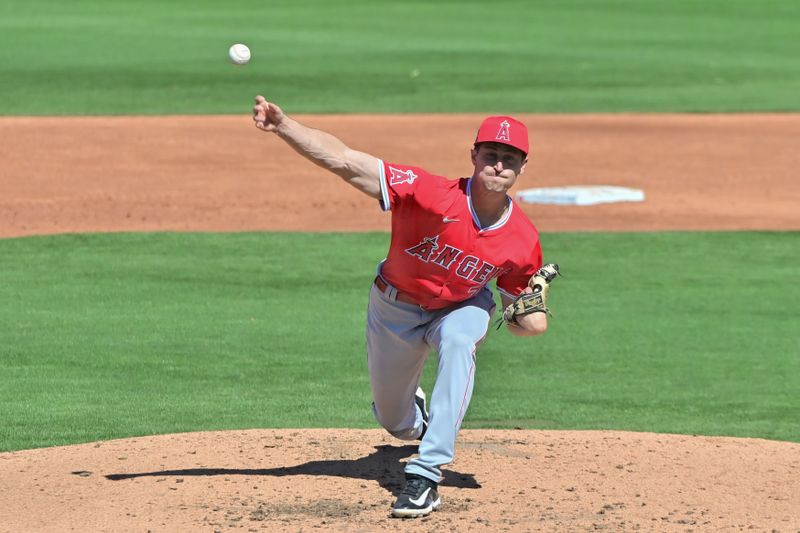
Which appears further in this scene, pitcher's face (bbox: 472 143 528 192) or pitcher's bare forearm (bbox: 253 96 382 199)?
pitcher's face (bbox: 472 143 528 192)

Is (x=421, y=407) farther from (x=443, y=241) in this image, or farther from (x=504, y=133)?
(x=504, y=133)

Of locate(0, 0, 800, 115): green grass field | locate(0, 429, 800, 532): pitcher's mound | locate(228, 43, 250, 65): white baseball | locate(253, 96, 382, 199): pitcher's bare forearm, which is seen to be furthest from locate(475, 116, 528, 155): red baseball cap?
locate(0, 0, 800, 115): green grass field

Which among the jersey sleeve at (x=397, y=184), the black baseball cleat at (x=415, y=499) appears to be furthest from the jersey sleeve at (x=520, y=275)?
the black baseball cleat at (x=415, y=499)

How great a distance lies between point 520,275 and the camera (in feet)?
21.9

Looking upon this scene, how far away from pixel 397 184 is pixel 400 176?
0.04m

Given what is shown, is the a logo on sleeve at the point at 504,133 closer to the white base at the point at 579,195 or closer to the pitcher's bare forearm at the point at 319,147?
the pitcher's bare forearm at the point at 319,147

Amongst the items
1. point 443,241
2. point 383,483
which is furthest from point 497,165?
point 383,483

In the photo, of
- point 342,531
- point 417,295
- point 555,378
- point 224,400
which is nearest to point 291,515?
point 342,531

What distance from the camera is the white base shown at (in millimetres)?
16625

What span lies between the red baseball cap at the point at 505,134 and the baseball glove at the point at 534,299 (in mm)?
597

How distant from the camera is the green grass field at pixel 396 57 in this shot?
24.7 meters

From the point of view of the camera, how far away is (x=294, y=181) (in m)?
18.0

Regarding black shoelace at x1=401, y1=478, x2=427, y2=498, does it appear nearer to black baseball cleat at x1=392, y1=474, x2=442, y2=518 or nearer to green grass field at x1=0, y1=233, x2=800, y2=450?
black baseball cleat at x1=392, y1=474, x2=442, y2=518

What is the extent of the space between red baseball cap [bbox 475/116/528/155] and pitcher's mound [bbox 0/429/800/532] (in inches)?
61.1
